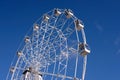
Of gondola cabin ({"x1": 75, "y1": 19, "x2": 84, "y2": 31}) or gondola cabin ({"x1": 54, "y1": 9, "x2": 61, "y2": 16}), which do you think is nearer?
gondola cabin ({"x1": 75, "y1": 19, "x2": 84, "y2": 31})

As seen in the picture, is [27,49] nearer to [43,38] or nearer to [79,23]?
[43,38]

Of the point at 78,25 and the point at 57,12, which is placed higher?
the point at 57,12

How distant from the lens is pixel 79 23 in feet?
86.2

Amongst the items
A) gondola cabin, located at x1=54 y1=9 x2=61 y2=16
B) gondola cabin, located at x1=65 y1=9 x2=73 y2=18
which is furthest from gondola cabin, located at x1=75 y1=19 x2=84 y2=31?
gondola cabin, located at x1=54 y1=9 x2=61 y2=16

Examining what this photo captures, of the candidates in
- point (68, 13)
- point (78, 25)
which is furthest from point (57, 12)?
point (78, 25)

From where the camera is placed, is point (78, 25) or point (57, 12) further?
point (57, 12)

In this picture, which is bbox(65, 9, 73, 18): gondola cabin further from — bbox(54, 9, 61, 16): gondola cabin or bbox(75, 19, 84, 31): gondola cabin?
bbox(75, 19, 84, 31): gondola cabin

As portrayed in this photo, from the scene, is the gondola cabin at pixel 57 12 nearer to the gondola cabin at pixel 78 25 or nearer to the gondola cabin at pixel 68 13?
the gondola cabin at pixel 68 13

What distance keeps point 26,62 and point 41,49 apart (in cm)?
193

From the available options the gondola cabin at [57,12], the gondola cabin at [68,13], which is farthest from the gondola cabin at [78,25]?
the gondola cabin at [57,12]

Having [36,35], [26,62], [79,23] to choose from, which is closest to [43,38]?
[36,35]

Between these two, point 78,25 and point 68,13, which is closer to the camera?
point 78,25

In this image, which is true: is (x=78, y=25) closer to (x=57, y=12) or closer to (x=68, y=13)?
(x=68, y=13)

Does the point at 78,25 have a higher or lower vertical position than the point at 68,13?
lower
